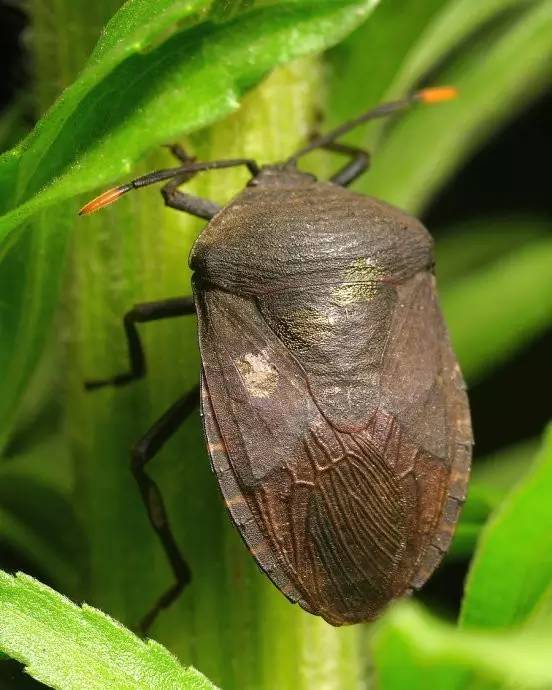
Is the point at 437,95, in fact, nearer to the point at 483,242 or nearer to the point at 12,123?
the point at 12,123

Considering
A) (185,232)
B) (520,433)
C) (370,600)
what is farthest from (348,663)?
(520,433)

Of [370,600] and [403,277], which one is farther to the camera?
[403,277]

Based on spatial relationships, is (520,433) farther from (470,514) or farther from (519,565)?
(519,565)

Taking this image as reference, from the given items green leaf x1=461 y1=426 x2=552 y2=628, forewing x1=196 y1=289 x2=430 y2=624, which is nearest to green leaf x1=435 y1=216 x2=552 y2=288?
forewing x1=196 y1=289 x2=430 y2=624

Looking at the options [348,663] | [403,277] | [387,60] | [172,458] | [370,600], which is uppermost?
[387,60]

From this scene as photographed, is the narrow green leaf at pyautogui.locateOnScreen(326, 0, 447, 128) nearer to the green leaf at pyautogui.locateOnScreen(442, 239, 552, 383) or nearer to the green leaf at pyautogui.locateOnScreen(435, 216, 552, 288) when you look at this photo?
the green leaf at pyautogui.locateOnScreen(442, 239, 552, 383)

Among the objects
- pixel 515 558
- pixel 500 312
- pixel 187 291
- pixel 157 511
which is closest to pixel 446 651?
pixel 515 558
